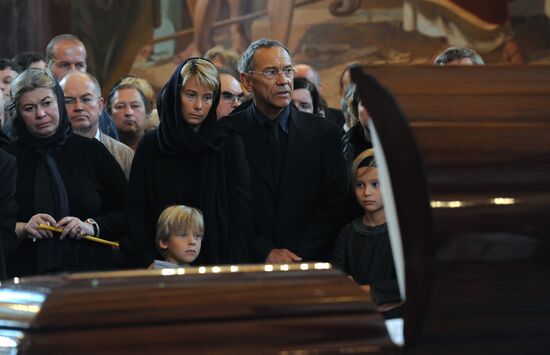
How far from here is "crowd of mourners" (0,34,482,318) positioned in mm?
4602

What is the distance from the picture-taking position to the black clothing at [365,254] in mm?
4508

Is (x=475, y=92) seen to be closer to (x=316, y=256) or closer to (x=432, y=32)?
(x=316, y=256)

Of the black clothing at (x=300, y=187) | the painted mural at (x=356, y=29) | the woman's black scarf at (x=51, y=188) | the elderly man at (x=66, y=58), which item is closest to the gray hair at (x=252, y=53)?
the black clothing at (x=300, y=187)

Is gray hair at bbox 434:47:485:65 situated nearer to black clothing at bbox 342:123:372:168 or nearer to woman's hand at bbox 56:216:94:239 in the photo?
black clothing at bbox 342:123:372:168

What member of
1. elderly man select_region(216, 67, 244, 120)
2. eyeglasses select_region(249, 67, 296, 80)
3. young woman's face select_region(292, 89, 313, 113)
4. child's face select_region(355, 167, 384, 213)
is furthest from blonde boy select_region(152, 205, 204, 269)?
young woman's face select_region(292, 89, 313, 113)

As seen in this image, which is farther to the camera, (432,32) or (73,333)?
(432,32)

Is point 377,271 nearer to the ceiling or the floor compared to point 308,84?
nearer to the floor

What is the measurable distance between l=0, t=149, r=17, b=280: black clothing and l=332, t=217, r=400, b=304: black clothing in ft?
4.41

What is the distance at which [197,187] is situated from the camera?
15.3ft

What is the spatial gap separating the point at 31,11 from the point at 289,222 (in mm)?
7263

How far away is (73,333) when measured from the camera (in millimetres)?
839

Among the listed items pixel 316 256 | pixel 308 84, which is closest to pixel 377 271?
pixel 316 256

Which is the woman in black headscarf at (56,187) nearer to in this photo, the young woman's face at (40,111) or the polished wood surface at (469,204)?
the young woman's face at (40,111)

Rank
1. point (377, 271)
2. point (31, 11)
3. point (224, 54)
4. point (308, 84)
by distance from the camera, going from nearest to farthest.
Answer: point (377, 271), point (308, 84), point (224, 54), point (31, 11)
